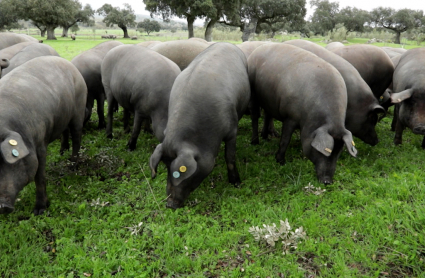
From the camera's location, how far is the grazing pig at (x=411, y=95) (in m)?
7.65

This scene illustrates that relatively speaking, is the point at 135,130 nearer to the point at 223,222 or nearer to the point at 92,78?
the point at 92,78

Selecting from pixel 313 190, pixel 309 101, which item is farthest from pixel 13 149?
pixel 309 101

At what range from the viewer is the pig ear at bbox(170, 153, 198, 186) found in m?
5.28

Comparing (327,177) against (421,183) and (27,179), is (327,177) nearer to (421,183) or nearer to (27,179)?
A: (421,183)

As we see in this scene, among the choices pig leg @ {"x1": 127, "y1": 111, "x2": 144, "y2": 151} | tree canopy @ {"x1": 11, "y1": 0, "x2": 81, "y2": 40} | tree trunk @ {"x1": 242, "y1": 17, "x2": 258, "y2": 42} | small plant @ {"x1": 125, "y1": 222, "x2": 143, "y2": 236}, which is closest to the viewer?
small plant @ {"x1": 125, "y1": 222, "x2": 143, "y2": 236}

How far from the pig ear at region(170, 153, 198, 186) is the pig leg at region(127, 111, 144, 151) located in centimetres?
297

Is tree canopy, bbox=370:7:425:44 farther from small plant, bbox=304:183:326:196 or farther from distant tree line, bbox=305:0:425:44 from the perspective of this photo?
small plant, bbox=304:183:326:196

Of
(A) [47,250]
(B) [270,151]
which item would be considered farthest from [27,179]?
(B) [270,151]

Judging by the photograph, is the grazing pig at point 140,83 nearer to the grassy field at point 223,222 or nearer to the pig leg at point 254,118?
the grassy field at point 223,222

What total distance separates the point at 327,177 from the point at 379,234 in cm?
177

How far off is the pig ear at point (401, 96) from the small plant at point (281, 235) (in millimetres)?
4275

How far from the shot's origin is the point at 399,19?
59.3 m

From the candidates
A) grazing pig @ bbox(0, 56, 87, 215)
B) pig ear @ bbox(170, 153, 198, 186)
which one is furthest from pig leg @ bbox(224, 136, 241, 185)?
grazing pig @ bbox(0, 56, 87, 215)

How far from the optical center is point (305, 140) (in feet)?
21.5
